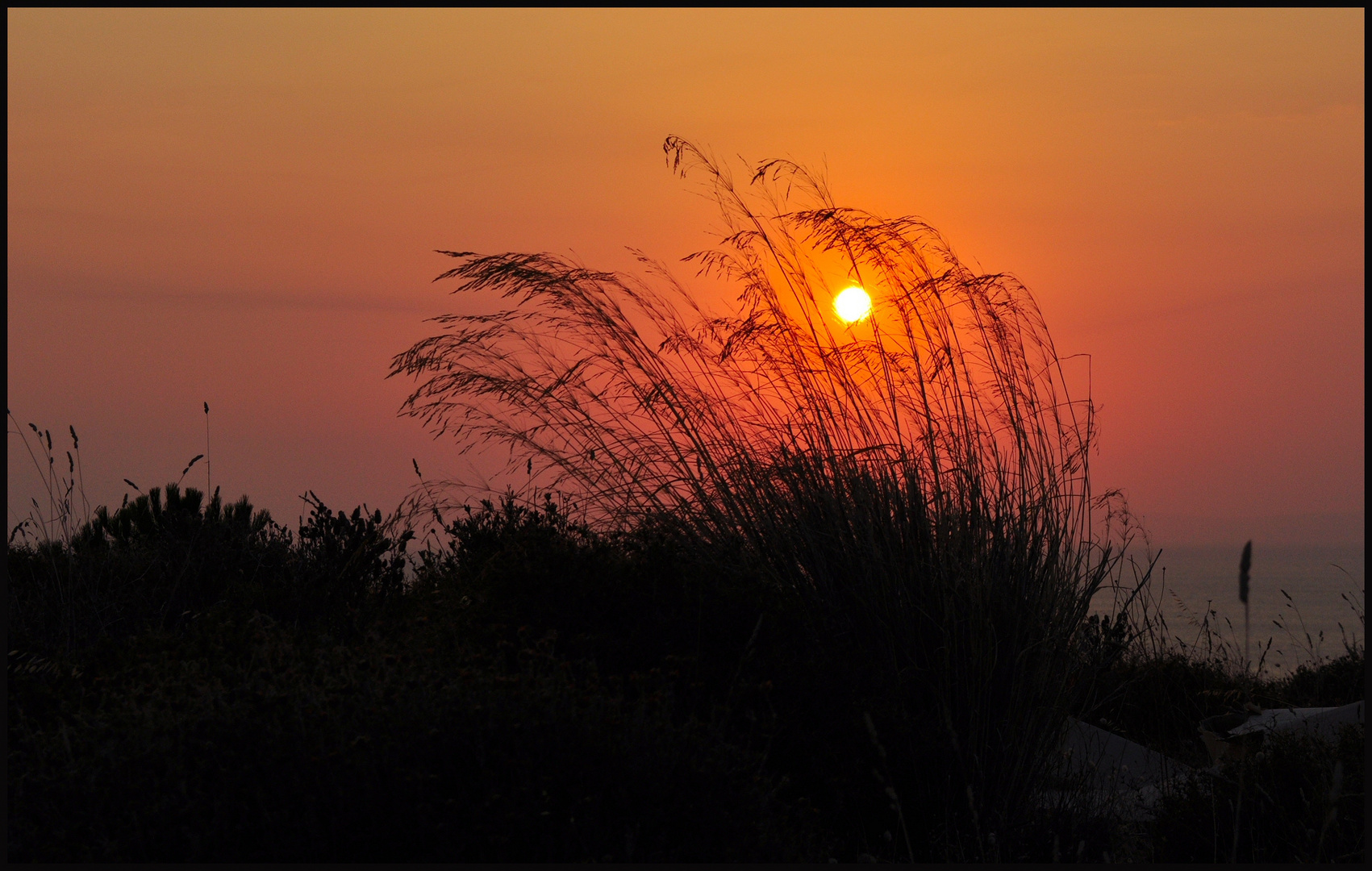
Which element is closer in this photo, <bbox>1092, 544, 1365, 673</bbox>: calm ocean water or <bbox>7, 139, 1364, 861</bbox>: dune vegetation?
<bbox>7, 139, 1364, 861</bbox>: dune vegetation

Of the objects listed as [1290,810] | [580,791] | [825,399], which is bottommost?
[1290,810]

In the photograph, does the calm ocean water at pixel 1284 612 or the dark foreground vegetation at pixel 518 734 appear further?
the calm ocean water at pixel 1284 612

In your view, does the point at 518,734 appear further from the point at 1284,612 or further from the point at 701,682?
the point at 1284,612

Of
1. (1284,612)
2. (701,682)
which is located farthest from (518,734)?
(1284,612)

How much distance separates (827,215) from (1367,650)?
2.92m

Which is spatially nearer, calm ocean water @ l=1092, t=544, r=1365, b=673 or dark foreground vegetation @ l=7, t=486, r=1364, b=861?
dark foreground vegetation @ l=7, t=486, r=1364, b=861

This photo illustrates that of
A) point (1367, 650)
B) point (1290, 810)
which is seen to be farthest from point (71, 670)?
point (1367, 650)

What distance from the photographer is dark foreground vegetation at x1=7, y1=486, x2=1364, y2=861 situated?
2.81 m

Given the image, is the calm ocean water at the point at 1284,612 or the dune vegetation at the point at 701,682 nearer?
the dune vegetation at the point at 701,682

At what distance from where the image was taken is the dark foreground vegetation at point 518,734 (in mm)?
2809

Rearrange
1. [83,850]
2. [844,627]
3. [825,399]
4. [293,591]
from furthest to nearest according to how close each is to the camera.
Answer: [293,591]
[825,399]
[844,627]
[83,850]

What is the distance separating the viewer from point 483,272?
15.8 feet

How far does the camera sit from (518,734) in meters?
2.94

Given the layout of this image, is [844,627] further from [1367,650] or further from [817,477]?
[1367,650]
